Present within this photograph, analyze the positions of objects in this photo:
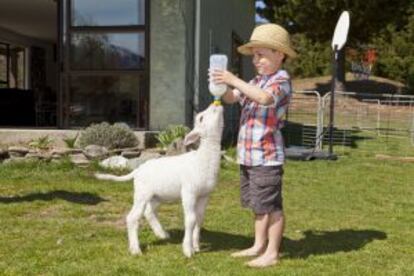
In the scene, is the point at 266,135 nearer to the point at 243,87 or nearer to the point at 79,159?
the point at 243,87

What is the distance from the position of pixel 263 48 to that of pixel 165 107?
656 cm

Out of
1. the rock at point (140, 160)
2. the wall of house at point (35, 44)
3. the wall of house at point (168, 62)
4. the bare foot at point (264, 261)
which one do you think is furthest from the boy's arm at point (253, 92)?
the wall of house at point (35, 44)

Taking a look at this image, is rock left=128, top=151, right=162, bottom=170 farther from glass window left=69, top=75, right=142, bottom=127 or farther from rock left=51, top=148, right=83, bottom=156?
glass window left=69, top=75, right=142, bottom=127

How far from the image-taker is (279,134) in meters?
4.75

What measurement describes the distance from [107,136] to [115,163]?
1.10m

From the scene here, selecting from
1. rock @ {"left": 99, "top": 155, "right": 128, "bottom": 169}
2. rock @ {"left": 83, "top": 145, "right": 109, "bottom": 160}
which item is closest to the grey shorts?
rock @ {"left": 99, "top": 155, "right": 128, "bottom": 169}

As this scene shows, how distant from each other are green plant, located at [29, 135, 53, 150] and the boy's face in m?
6.46

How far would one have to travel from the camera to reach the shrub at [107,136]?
1025 cm

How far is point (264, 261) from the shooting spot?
15.4 feet

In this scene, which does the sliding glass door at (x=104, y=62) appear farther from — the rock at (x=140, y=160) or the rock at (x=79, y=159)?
the rock at (x=79, y=159)

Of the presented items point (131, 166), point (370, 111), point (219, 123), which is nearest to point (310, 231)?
point (219, 123)

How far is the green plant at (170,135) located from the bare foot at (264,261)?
228 inches

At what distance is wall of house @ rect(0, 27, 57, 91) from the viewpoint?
20.4m

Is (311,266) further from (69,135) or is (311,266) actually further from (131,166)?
(69,135)
